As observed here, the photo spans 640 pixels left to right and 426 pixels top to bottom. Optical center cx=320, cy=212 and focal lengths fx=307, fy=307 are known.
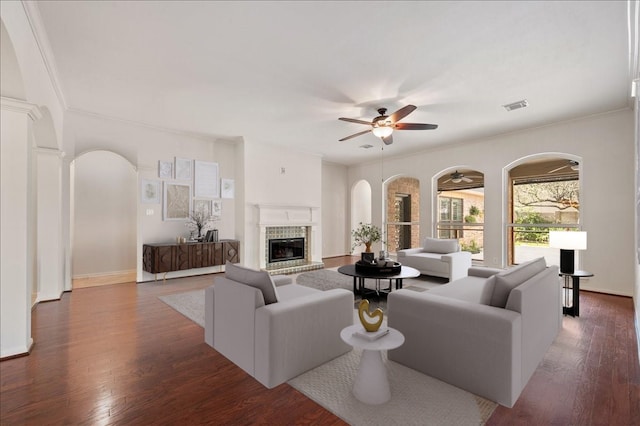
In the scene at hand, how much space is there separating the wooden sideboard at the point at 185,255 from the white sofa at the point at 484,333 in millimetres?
4251

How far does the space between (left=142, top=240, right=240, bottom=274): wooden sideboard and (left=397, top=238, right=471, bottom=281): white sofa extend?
3494 millimetres

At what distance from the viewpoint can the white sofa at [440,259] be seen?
5434 mm

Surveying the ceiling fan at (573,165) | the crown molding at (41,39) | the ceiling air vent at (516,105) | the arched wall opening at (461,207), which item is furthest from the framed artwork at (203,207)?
the ceiling fan at (573,165)

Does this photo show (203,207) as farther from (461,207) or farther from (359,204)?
(461,207)

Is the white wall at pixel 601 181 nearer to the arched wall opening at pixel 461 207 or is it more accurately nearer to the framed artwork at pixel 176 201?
the arched wall opening at pixel 461 207

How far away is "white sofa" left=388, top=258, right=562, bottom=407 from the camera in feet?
6.44

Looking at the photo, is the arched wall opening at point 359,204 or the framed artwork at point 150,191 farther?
the arched wall opening at point 359,204

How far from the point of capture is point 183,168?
6020 millimetres

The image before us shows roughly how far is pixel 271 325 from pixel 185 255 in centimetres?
402

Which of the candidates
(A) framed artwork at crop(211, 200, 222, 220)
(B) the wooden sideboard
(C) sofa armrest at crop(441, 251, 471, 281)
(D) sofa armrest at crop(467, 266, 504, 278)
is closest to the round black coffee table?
(D) sofa armrest at crop(467, 266, 504, 278)

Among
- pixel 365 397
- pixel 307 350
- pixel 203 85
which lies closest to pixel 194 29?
pixel 203 85

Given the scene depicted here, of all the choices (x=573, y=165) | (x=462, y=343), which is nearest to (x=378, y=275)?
(x=462, y=343)

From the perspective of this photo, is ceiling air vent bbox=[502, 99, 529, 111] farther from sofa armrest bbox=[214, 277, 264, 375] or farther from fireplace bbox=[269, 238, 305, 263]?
fireplace bbox=[269, 238, 305, 263]

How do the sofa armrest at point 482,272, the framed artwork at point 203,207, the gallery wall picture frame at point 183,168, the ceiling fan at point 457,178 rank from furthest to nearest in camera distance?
the ceiling fan at point 457,178 < the framed artwork at point 203,207 < the gallery wall picture frame at point 183,168 < the sofa armrest at point 482,272
